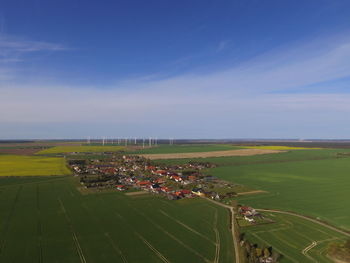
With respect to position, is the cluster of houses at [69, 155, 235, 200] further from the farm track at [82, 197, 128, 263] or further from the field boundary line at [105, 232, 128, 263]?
the field boundary line at [105, 232, 128, 263]

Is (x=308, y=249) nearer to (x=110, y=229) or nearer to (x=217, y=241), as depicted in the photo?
(x=217, y=241)

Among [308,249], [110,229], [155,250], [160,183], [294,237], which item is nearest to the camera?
[155,250]

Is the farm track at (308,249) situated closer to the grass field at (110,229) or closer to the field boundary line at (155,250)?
the grass field at (110,229)

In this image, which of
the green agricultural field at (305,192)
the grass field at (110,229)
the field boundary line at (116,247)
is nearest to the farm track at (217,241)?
the grass field at (110,229)

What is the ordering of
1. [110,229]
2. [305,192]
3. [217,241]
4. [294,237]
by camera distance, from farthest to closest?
[305,192]
[110,229]
[294,237]
[217,241]

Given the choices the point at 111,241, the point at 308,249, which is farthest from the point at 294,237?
the point at 111,241

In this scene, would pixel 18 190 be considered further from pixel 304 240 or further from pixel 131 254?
pixel 304 240
